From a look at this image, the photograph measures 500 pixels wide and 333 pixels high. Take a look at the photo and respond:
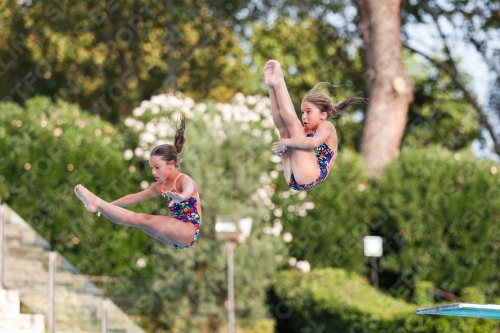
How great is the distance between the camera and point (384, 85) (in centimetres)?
1822

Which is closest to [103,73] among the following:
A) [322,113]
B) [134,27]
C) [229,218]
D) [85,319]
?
[134,27]

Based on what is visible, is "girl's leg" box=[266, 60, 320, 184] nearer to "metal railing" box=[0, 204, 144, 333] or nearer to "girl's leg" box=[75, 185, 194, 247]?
"girl's leg" box=[75, 185, 194, 247]

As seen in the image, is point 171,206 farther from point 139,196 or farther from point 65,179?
point 65,179

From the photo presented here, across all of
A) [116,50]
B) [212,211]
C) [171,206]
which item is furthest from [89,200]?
[116,50]

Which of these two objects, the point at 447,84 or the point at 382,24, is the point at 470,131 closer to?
the point at 447,84

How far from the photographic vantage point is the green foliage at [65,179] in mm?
14562

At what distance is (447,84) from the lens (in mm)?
25328

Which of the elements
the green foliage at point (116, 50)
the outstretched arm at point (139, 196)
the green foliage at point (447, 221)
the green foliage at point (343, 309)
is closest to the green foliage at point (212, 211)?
the green foliage at point (343, 309)

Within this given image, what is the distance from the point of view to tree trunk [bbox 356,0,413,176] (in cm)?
1816

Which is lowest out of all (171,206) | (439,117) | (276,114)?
(171,206)

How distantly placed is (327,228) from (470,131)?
10.1 m

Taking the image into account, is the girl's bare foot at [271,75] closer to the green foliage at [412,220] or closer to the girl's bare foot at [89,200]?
the girl's bare foot at [89,200]

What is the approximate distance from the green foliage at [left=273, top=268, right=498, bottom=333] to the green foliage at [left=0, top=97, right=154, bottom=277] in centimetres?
274

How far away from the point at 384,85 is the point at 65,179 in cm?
691
